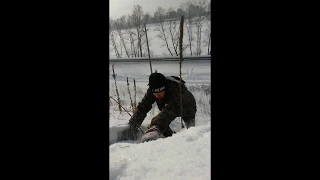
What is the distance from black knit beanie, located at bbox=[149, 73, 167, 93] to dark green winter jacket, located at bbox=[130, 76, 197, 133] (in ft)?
0.18

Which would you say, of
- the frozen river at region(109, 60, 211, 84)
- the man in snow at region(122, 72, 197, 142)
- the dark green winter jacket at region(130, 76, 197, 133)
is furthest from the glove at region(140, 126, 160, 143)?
the frozen river at region(109, 60, 211, 84)

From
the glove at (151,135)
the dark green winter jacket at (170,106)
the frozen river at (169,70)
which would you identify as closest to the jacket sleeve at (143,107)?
the dark green winter jacket at (170,106)

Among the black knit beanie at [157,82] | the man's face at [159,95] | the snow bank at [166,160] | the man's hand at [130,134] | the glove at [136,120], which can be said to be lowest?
the man's hand at [130,134]

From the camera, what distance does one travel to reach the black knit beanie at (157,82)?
304cm

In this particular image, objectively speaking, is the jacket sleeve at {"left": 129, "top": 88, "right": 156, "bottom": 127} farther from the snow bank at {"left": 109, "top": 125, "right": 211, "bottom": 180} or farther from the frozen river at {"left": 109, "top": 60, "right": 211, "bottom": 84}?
Result: the frozen river at {"left": 109, "top": 60, "right": 211, "bottom": 84}

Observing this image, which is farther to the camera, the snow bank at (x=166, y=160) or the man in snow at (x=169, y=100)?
the man in snow at (x=169, y=100)

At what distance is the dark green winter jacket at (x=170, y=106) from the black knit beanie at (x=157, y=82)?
54 millimetres

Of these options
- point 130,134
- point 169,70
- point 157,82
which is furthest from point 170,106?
point 169,70

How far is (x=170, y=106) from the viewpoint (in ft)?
9.62

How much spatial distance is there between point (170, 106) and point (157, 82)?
0.31m

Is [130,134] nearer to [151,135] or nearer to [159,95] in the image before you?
[159,95]

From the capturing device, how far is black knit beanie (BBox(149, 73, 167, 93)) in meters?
3.04

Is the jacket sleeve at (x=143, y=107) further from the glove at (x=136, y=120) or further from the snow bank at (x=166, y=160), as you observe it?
the snow bank at (x=166, y=160)
